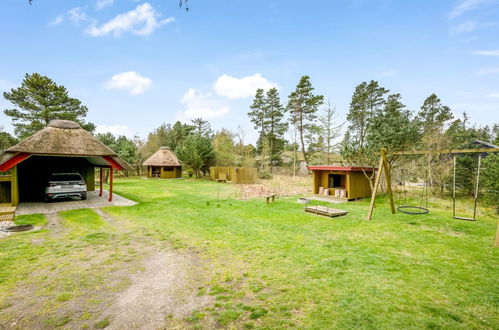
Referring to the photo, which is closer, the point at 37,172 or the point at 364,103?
the point at 37,172

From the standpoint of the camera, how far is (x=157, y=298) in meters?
3.47

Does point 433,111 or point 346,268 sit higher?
point 433,111

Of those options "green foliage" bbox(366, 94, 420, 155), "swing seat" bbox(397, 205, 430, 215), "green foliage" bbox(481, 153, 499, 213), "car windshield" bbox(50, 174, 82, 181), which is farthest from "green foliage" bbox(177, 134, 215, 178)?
"green foliage" bbox(481, 153, 499, 213)

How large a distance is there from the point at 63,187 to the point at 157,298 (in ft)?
36.5

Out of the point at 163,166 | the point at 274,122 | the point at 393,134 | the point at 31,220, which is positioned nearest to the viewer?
the point at 31,220

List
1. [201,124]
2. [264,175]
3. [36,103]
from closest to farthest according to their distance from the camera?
[36,103]
[264,175]
[201,124]

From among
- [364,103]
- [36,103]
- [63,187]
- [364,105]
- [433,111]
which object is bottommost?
[63,187]

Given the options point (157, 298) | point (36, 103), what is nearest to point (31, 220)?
point (157, 298)

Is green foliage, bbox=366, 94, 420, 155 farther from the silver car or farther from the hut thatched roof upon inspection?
the silver car

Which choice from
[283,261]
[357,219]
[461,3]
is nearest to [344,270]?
[283,261]

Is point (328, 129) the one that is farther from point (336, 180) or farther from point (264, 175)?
point (336, 180)

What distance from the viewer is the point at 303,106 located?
Answer: 30.5m

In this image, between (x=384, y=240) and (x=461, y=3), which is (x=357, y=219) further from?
(x=461, y=3)

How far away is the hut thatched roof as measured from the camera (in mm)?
9609
